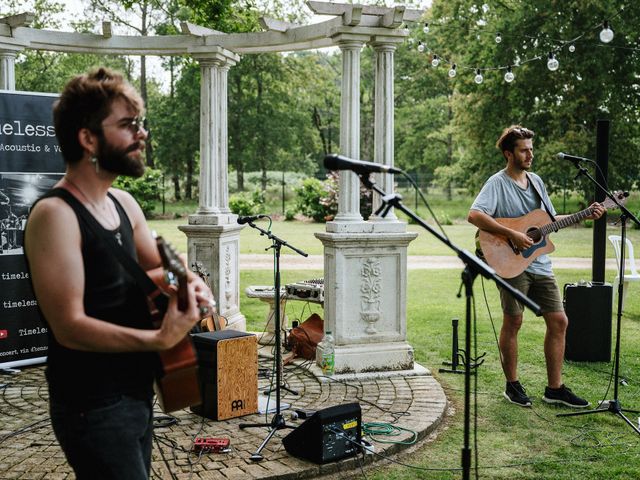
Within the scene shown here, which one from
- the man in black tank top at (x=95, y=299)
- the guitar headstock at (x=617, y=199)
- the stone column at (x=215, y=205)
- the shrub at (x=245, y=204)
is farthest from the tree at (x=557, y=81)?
the man in black tank top at (x=95, y=299)

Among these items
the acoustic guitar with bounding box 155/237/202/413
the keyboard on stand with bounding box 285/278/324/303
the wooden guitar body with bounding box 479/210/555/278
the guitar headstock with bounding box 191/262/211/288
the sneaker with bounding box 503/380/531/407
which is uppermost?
the wooden guitar body with bounding box 479/210/555/278

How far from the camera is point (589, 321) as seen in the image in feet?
22.6

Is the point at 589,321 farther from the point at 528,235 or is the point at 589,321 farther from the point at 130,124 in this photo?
the point at 130,124

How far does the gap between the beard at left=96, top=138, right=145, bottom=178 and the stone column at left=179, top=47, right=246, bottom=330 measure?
560cm

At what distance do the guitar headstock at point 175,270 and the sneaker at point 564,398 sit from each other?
4.39 m

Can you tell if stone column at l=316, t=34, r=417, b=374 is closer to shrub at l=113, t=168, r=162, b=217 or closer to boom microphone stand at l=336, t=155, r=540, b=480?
boom microphone stand at l=336, t=155, r=540, b=480

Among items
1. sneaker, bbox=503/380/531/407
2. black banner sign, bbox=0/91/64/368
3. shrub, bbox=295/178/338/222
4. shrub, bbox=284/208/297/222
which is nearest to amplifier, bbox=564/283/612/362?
sneaker, bbox=503/380/531/407

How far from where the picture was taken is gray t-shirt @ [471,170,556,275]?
18.2 ft

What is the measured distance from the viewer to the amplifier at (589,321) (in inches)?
270

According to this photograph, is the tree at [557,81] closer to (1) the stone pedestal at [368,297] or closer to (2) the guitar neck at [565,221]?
(1) the stone pedestal at [368,297]

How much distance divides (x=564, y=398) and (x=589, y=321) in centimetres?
157

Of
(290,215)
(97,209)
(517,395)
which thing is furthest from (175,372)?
(290,215)

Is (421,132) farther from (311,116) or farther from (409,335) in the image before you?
(409,335)

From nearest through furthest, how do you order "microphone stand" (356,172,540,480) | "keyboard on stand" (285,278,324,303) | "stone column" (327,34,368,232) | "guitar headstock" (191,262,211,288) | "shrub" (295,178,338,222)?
"microphone stand" (356,172,540,480), "stone column" (327,34,368,232), "keyboard on stand" (285,278,324,303), "guitar headstock" (191,262,211,288), "shrub" (295,178,338,222)
